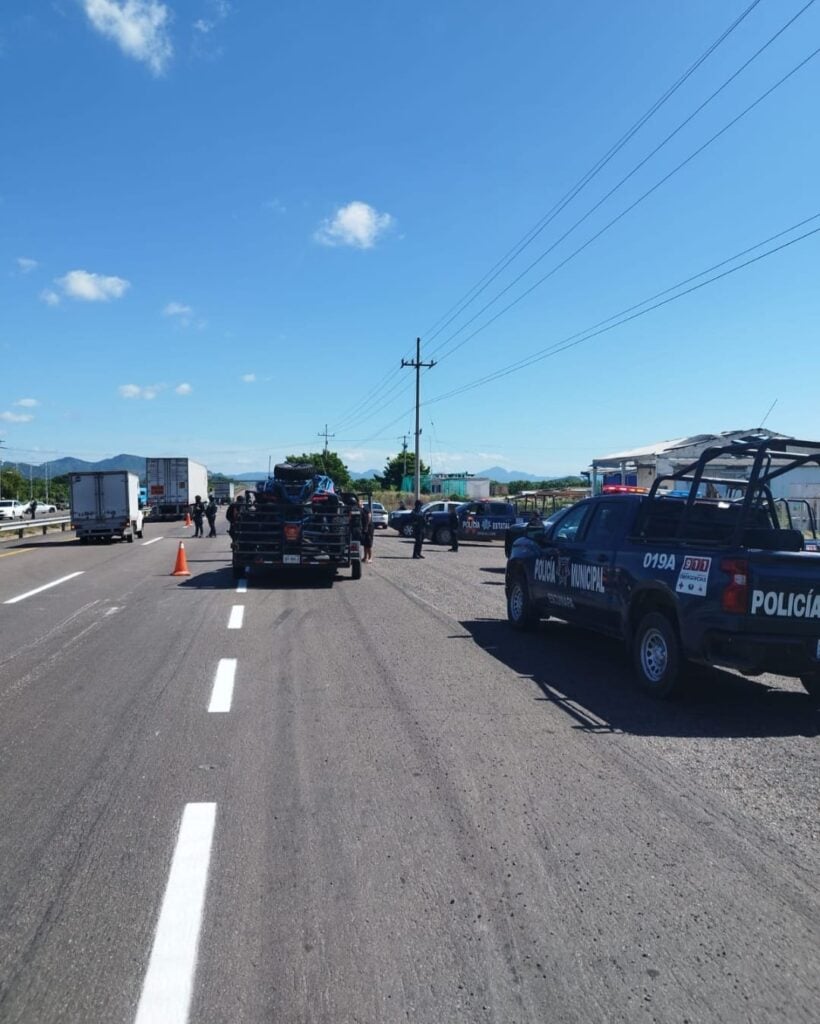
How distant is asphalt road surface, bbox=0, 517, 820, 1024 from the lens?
339 centimetres

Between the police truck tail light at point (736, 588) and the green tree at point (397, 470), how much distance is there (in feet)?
318

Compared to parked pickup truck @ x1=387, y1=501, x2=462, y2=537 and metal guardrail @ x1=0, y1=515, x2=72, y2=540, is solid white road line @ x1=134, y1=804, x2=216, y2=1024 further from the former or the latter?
metal guardrail @ x1=0, y1=515, x2=72, y2=540

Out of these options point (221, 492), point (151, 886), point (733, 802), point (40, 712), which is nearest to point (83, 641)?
point (40, 712)

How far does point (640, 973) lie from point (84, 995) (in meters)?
2.07

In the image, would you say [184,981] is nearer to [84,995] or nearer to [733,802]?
[84,995]

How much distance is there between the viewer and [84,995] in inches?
130

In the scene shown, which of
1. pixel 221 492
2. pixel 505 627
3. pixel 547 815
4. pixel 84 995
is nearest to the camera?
pixel 84 995

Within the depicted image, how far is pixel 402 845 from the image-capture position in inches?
184

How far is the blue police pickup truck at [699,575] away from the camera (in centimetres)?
721

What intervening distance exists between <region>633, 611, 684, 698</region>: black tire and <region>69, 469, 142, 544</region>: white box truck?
28352mm

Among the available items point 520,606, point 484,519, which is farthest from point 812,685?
point 484,519

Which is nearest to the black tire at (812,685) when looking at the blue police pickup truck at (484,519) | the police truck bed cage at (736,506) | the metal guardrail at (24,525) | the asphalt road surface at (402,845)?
the asphalt road surface at (402,845)

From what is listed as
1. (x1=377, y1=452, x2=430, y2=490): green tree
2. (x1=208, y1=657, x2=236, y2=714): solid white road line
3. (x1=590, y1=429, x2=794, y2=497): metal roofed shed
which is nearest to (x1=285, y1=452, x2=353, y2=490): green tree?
(x1=377, y1=452, x2=430, y2=490): green tree

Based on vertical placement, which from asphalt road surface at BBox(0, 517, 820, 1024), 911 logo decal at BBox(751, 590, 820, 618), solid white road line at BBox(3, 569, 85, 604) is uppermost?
911 logo decal at BBox(751, 590, 820, 618)
